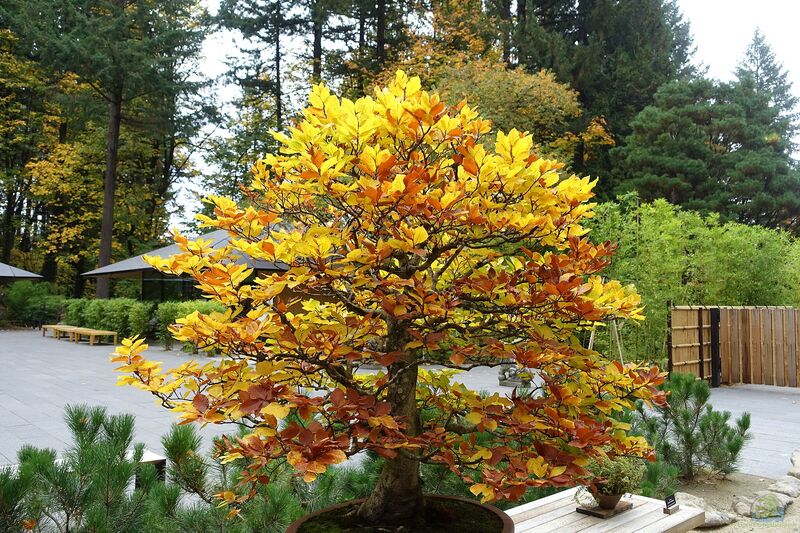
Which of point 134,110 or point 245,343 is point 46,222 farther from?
point 245,343

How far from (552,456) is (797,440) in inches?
206

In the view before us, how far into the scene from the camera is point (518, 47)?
17484 mm

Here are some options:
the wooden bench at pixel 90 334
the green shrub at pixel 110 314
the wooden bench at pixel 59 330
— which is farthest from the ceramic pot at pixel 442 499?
the wooden bench at pixel 59 330

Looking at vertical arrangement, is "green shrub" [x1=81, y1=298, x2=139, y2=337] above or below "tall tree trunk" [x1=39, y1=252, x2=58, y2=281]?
below

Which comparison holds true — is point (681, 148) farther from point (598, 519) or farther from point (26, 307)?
point (26, 307)

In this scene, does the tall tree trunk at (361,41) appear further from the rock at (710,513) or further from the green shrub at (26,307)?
the rock at (710,513)

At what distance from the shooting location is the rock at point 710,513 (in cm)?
334

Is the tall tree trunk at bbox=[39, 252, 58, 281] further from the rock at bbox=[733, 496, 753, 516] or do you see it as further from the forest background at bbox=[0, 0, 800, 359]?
the rock at bbox=[733, 496, 753, 516]

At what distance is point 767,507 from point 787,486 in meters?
0.56

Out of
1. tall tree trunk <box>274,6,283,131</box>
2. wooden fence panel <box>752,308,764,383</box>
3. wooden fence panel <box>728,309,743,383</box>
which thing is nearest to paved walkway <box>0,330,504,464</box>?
wooden fence panel <box>728,309,743,383</box>

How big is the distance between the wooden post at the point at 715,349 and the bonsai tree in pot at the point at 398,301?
27.8 feet

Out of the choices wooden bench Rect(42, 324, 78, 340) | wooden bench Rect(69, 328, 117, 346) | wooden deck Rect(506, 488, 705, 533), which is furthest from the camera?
wooden bench Rect(42, 324, 78, 340)

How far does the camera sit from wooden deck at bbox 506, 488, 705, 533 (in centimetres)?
235

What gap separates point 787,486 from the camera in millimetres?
3932
